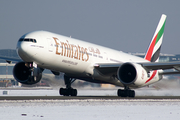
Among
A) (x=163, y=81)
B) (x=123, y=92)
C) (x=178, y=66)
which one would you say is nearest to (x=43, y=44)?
(x=123, y=92)

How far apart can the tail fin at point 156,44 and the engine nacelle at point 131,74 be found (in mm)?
9991

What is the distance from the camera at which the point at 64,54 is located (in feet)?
76.8

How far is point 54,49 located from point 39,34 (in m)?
1.62

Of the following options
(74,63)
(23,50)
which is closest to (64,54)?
(74,63)

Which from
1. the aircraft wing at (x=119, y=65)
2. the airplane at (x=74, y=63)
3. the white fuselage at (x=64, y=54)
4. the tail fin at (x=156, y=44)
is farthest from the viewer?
the tail fin at (x=156, y=44)

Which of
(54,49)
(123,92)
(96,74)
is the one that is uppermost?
(54,49)

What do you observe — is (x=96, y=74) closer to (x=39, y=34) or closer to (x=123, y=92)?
(x=123, y=92)

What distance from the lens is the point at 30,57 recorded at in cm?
2156

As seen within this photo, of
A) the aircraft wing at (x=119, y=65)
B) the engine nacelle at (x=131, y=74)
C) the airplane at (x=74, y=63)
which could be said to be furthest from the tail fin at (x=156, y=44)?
the engine nacelle at (x=131, y=74)

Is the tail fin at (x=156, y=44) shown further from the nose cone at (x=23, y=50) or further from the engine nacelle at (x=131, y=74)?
the nose cone at (x=23, y=50)

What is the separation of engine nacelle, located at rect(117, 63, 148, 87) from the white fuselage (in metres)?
2.56

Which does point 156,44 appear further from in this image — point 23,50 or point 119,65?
point 23,50

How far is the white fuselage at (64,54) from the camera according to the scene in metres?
21.7

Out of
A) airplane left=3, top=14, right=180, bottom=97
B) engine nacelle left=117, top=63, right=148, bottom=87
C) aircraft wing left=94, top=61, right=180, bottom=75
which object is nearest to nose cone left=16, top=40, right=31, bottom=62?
airplane left=3, top=14, right=180, bottom=97
